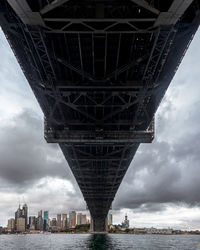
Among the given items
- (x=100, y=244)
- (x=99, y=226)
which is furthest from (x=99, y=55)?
(x=99, y=226)

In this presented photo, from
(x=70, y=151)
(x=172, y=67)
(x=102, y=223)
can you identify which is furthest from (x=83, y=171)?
(x=102, y=223)

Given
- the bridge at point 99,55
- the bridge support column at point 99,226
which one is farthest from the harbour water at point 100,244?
the bridge support column at point 99,226

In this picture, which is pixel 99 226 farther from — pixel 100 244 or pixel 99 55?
pixel 99 55

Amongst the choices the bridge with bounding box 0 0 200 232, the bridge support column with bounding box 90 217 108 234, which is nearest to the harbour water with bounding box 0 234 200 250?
the bridge with bounding box 0 0 200 232

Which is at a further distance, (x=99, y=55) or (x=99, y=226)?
(x=99, y=226)

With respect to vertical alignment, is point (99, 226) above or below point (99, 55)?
below

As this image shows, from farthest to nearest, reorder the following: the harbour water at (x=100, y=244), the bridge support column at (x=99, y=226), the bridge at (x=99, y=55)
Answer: the bridge support column at (x=99, y=226)
the harbour water at (x=100, y=244)
the bridge at (x=99, y=55)

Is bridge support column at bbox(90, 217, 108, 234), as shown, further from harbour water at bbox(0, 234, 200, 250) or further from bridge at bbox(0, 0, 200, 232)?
bridge at bbox(0, 0, 200, 232)

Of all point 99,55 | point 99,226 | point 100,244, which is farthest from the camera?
point 99,226

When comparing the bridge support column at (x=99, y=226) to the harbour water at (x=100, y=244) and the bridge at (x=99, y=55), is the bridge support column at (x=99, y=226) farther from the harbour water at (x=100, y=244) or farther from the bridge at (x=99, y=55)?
the bridge at (x=99, y=55)
